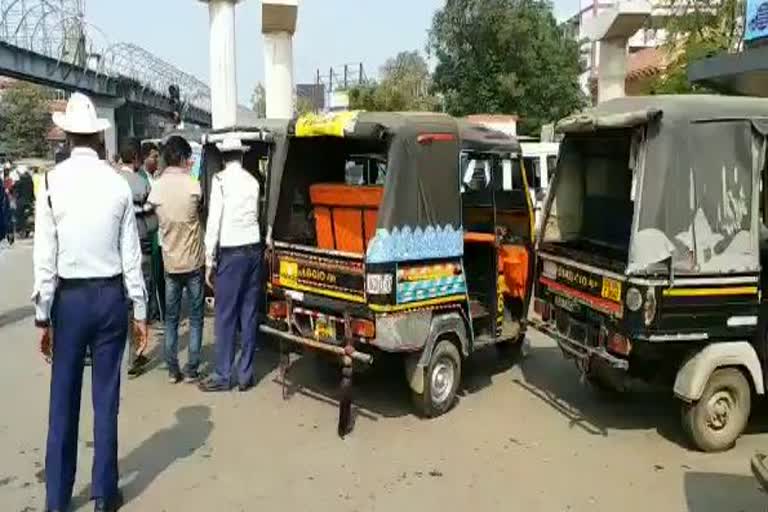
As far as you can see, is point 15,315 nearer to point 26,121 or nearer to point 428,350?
point 428,350

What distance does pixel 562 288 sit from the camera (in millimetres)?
6625

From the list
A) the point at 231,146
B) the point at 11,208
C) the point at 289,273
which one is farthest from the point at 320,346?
the point at 11,208

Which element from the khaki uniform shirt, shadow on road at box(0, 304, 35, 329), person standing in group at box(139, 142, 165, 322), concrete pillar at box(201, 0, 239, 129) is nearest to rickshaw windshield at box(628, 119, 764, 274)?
the khaki uniform shirt

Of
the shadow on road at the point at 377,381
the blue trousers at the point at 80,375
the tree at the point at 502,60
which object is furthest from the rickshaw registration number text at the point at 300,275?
the tree at the point at 502,60

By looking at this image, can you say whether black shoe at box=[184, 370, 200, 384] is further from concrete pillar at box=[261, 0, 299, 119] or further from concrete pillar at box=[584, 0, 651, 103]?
concrete pillar at box=[584, 0, 651, 103]

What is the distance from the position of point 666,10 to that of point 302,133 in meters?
15.6

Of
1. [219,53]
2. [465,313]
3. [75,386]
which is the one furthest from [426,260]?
[219,53]

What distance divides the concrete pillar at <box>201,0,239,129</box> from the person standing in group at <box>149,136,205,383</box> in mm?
8751

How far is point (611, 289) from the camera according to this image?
18.9 ft

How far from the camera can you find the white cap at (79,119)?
4.57 m

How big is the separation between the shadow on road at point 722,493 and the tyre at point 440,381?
1.87 metres

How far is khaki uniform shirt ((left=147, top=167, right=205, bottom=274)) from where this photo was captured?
23.2 ft

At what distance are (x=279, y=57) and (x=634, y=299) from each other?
44.7 feet

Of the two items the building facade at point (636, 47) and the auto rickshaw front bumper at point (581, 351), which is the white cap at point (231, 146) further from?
the building facade at point (636, 47)
